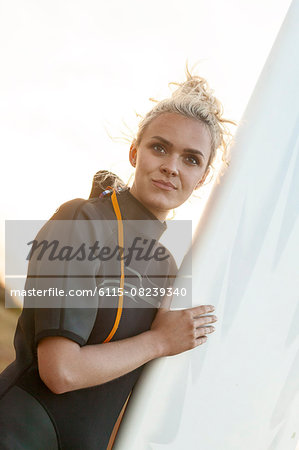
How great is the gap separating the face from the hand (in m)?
0.27

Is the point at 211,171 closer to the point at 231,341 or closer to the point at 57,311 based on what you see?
the point at 231,341

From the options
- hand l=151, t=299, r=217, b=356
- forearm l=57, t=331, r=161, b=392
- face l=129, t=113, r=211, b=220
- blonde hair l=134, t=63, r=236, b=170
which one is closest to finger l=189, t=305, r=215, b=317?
hand l=151, t=299, r=217, b=356

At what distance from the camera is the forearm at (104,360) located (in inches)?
35.0

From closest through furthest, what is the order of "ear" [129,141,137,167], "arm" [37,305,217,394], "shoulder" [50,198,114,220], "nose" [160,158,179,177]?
"arm" [37,305,217,394]
"shoulder" [50,198,114,220]
"nose" [160,158,179,177]
"ear" [129,141,137,167]

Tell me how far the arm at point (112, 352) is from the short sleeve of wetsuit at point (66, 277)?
3cm

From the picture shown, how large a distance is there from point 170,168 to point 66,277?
14.8 inches

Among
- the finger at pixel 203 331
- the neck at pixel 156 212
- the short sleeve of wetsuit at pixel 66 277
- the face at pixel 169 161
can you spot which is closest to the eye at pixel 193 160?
the face at pixel 169 161

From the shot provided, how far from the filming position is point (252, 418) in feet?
4.41

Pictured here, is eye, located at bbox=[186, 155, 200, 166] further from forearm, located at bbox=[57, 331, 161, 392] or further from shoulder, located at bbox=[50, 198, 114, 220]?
forearm, located at bbox=[57, 331, 161, 392]

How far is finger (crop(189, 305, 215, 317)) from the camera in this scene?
114 centimetres

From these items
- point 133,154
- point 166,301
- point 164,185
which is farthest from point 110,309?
point 133,154

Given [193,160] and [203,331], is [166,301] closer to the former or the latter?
[203,331]

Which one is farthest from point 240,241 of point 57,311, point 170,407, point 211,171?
point 57,311

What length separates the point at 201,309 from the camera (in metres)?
1.17
